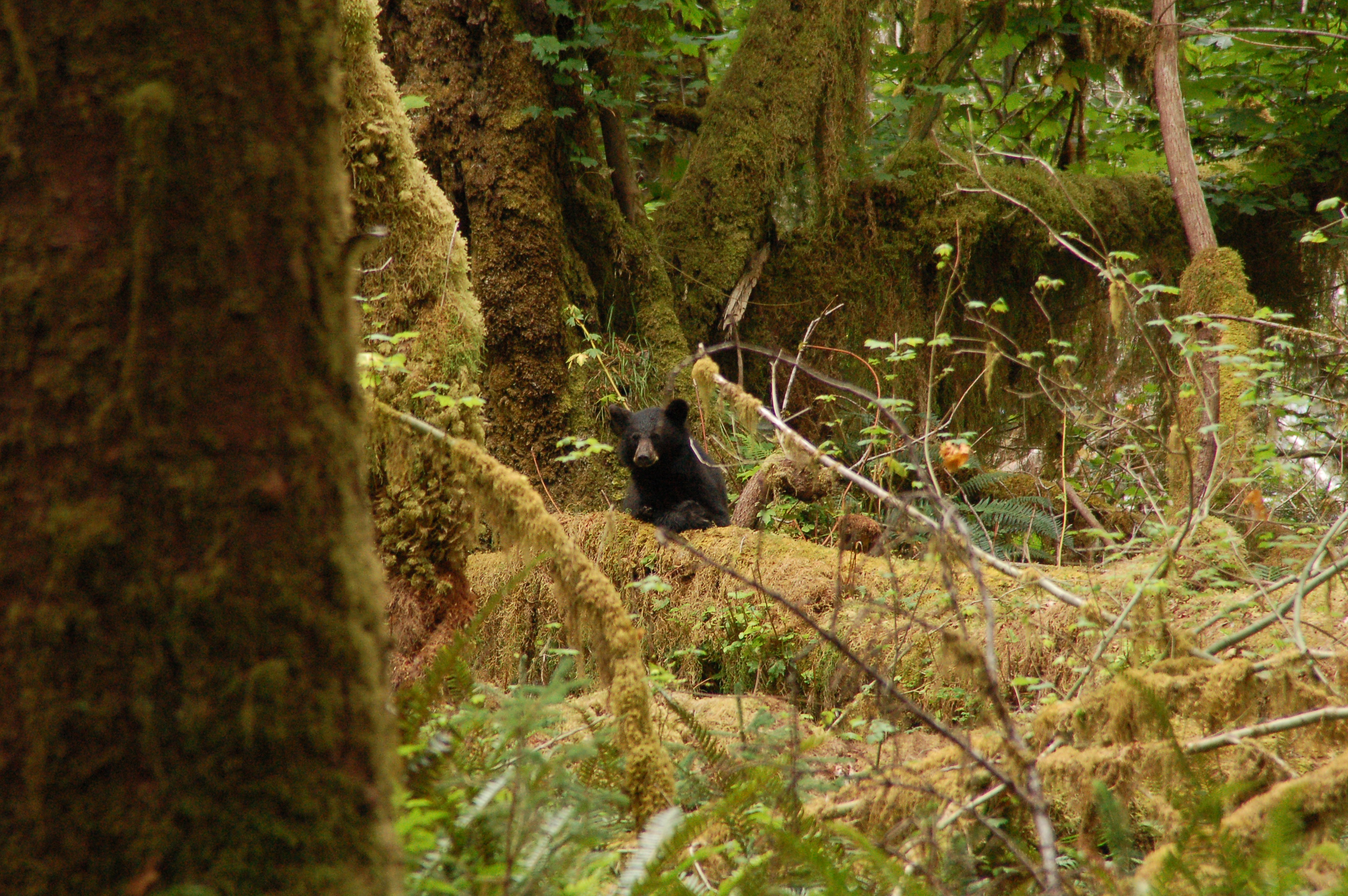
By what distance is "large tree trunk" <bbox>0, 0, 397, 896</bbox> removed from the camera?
1.14 meters

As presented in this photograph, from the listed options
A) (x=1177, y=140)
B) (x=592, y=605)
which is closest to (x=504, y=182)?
(x=592, y=605)

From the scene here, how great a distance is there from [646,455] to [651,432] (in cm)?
23

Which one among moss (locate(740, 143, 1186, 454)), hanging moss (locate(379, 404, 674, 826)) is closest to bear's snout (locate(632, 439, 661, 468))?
moss (locate(740, 143, 1186, 454))

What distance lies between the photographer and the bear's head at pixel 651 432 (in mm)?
6383

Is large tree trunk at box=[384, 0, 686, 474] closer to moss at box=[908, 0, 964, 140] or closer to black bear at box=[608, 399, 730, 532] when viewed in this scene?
black bear at box=[608, 399, 730, 532]

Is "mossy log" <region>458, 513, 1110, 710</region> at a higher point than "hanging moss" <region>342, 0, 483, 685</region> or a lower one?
lower

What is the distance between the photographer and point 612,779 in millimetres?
2303

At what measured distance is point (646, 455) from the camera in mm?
6332

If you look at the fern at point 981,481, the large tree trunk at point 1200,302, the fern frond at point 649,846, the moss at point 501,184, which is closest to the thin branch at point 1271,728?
the large tree trunk at point 1200,302

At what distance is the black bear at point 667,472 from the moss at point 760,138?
1.56m

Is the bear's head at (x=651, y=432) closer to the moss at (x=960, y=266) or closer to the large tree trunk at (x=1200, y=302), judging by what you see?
the moss at (x=960, y=266)

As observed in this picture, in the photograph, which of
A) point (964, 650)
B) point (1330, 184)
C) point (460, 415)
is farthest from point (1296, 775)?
point (1330, 184)

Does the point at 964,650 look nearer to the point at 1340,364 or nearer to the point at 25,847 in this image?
the point at 25,847

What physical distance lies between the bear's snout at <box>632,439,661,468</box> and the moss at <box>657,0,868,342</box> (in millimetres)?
1847
